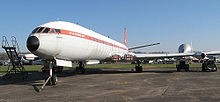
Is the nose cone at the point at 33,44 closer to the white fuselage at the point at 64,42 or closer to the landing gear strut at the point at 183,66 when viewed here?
the white fuselage at the point at 64,42

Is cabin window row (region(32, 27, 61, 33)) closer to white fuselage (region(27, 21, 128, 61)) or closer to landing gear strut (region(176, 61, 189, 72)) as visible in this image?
white fuselage (region(27, 21, 128, 61))

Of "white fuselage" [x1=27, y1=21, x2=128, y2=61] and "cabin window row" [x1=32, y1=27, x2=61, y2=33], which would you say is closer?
"white fuselage" [x1=27, y1=21, x2=128, y2=61]

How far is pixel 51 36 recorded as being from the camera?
1287 cm

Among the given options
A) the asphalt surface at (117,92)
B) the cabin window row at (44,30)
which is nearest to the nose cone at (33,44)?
the cabin window row at (44,30)

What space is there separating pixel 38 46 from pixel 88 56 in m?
6.39

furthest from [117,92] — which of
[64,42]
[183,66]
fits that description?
[183,66]

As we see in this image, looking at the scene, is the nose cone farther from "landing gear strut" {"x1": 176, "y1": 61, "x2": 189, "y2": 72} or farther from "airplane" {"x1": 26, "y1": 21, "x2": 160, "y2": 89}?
"landing gear strut" {"x1": 176, "y1": 61, "x2": 189, "y2": 72}

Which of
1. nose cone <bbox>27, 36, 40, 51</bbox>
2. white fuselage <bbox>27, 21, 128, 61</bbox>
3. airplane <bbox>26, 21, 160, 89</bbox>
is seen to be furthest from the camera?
white fuselage <bbox>27, 21, 128, 61</bbox>

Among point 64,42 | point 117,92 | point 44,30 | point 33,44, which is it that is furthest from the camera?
point 64,42

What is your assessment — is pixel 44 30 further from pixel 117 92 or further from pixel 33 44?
pixel 117 92

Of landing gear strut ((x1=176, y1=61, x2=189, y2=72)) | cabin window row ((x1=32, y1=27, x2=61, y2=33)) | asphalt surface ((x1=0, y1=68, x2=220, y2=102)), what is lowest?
asphalt surface ((x1=0, y1=68, x2=220, y2=102))

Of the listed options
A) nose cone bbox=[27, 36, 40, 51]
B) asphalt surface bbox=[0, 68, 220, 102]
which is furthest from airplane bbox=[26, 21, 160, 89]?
asphalt surface bbox=[0, 68, 220, 102]

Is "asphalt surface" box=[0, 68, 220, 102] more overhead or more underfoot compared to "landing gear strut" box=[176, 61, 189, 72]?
more underfoot

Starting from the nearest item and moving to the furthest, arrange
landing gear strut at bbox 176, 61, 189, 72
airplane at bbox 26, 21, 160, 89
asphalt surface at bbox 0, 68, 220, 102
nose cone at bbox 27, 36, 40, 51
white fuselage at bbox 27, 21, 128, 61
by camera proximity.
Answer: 1. asphalt surface at bbox 0, 68, 220, 102
2. nose cone at bbox 27, 36, 40, 51
3. airplane at bbox 26, 21, 160, 89
4. white fuselage at bbox 27, 21, 128, 61
5. landing gear strut at bbox 176, 61, 189, 72
